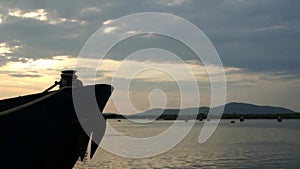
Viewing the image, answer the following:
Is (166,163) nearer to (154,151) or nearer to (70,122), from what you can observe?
(154,151)

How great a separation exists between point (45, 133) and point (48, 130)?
118mm

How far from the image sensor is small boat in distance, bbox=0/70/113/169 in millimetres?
11492

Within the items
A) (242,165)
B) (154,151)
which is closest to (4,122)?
(242,165)

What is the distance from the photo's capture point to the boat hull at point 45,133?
1148cm

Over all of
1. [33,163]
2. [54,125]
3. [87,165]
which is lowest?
[87,165]

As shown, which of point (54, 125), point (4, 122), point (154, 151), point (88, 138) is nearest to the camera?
point (4, 122)

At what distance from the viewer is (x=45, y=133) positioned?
1212cm

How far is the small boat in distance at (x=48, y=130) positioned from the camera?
11.5m

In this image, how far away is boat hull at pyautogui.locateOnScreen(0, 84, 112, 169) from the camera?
11477 millimetres

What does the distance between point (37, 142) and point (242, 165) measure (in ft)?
103

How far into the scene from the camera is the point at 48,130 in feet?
40.0

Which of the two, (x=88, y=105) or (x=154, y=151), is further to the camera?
(x=154, y=151)

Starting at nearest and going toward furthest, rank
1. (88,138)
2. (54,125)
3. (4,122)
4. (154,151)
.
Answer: (4,122) < (54,125) < (88,138) < (154,151)

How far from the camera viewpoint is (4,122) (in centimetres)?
1134
